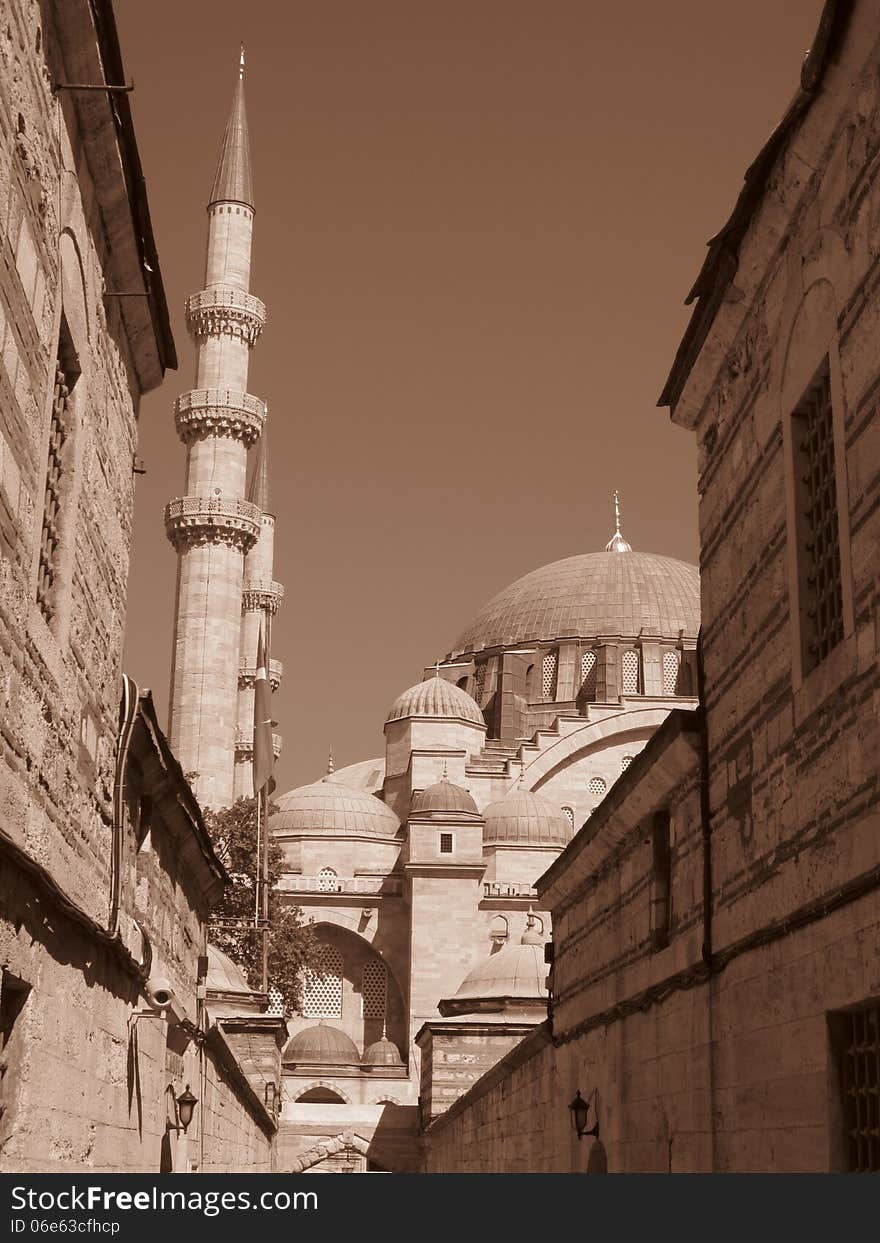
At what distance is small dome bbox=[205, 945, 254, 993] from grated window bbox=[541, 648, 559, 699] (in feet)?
103

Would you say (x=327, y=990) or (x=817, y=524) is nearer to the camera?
(x=817, y=524)

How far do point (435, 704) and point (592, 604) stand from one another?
34.1 ft

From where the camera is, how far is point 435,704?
4753 cm

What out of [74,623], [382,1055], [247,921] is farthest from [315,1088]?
[74,623]

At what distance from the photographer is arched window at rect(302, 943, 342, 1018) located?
1672 inches

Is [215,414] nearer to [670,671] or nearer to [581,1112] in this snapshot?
[581,1112]

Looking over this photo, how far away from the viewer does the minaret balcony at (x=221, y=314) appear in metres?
33.4

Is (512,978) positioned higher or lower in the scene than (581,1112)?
higher

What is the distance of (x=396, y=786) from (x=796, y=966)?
41328mm

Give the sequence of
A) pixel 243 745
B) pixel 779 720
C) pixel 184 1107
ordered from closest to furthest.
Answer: pixel 779 720 < pixel 184 1107 < pixel 243 745

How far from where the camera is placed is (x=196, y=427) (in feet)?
108

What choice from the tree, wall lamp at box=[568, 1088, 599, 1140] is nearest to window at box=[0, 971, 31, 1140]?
wall lamp at box=[568, 1088, 599, 1140]

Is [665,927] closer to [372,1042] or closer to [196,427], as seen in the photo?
[196,427]

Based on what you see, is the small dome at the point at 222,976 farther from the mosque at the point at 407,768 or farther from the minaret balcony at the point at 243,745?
the minaret balcony at the point at 243,745
